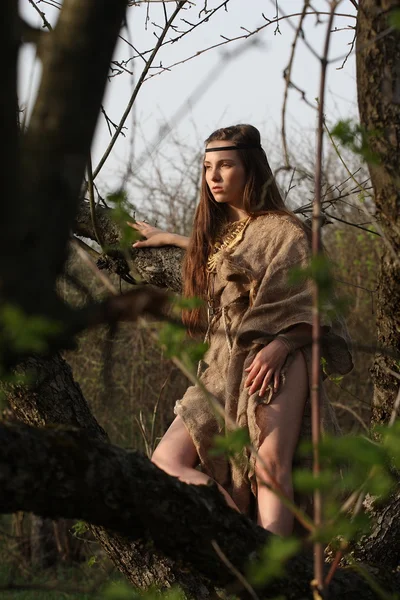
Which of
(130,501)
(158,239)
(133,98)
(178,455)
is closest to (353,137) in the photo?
(130,501)

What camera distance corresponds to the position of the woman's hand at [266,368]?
122 inches

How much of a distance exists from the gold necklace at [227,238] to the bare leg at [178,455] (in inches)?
26.7

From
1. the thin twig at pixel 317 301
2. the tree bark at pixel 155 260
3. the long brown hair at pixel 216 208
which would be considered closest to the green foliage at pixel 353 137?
the thin twig at pixel 317 301

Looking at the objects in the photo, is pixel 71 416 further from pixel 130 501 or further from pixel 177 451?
pixel 130 501

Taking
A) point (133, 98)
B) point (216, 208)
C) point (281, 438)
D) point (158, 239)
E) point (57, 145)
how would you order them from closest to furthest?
1. point (57, 145)
2. point (133, 98)
3. point (281, 438)
4. point (216, 208)
5. point (158, 239)

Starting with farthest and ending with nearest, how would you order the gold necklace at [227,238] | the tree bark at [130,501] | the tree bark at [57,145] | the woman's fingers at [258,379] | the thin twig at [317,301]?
the gold necklace at [227,238] → the woman's fingers at [258,379] → the tree bark at [130,501] → the thin twig at [317,301] → the tree bark at [57,145]

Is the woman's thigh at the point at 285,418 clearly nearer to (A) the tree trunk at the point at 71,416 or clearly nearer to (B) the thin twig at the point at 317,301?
(A) the tree trunk at the point at 71,416

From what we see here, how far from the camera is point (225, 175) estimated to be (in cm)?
351

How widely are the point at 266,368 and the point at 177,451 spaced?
0.48 meters

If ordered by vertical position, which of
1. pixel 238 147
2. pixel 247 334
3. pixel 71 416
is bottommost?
pixel 71 416

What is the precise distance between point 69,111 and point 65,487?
0.80 meters

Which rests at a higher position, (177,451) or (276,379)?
(276,379)

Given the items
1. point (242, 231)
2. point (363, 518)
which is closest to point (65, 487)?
point (363, 518)

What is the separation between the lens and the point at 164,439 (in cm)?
329
